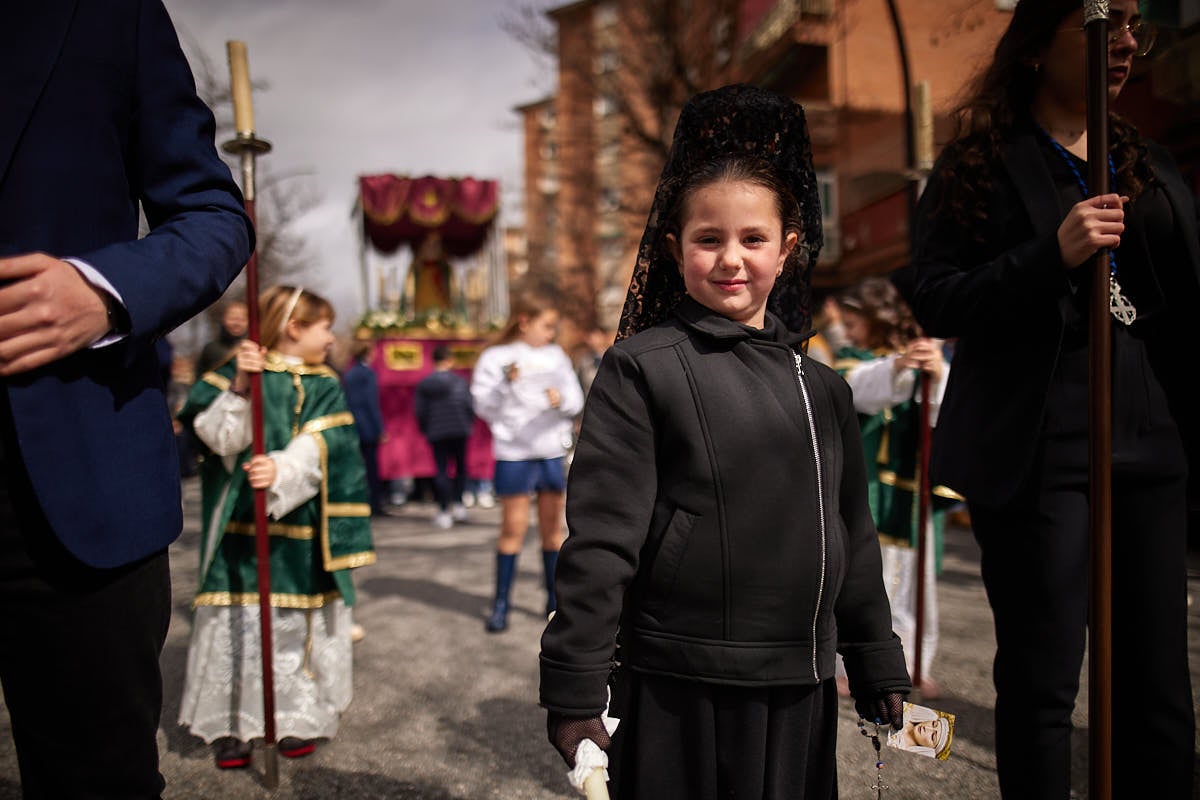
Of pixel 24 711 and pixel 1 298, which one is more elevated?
pixel 1 298

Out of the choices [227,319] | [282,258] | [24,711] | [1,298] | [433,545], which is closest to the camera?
[1,298]

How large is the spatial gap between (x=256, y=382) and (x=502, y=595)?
8.17 ft

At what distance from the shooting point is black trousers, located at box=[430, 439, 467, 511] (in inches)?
373

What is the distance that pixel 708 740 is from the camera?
1553 mm

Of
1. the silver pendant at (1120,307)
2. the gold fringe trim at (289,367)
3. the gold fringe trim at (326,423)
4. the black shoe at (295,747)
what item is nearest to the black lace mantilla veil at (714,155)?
the silver pendant at (1120,307)

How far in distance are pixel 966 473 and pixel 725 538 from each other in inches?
31.1

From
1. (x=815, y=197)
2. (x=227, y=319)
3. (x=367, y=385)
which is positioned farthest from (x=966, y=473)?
(x=367, y=385)

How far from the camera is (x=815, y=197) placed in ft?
6.15

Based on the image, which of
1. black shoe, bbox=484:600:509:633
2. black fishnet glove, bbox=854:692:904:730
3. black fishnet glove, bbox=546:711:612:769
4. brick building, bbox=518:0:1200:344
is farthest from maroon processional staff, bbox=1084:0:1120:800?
black shoe, bbox=484:600:509:633

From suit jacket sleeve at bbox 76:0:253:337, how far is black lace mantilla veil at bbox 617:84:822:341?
82 centimetres

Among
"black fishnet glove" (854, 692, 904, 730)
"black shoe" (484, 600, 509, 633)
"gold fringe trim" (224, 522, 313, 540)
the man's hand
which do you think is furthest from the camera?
"black shoe" (484, 600, 509, 633)

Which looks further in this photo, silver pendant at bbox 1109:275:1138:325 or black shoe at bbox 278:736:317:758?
black shoe at bbox 278:736:317:758

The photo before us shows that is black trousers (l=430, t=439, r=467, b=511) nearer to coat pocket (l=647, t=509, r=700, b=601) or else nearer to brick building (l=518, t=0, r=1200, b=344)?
brick building (l=518, t=0, r=1200, b=344)

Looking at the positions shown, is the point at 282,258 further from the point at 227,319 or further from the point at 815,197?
the point at 815,197
